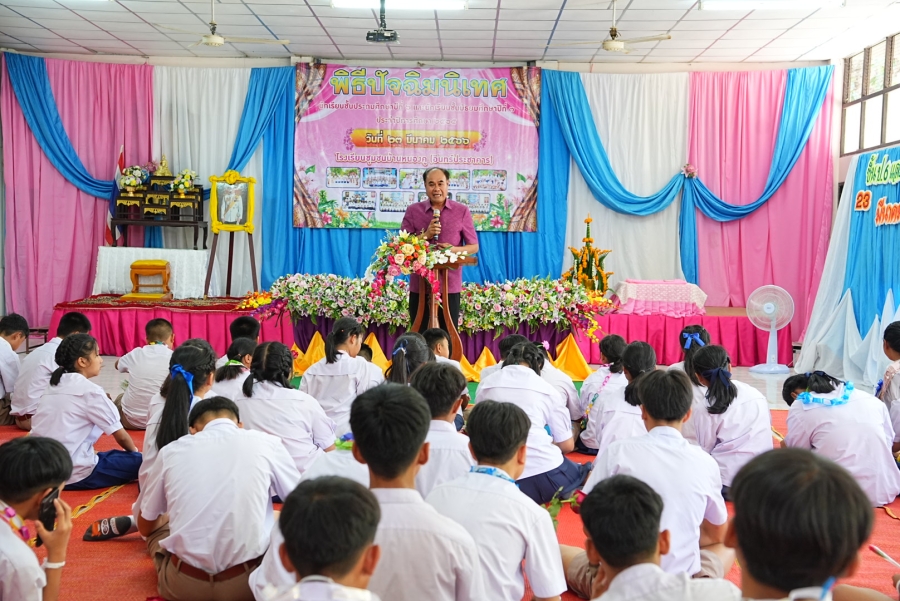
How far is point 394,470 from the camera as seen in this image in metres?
1.89

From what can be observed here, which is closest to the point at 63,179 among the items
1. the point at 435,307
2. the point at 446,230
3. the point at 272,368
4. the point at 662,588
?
the point at 446,230

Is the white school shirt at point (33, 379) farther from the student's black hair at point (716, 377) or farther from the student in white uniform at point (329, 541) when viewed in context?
the student in white uniform at point (329, 541)

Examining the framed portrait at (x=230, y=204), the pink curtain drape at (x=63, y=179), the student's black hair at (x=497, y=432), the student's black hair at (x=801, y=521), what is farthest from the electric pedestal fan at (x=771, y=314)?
the pink curtain drape at (x=63, y=179)

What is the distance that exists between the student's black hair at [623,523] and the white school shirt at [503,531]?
311 mm

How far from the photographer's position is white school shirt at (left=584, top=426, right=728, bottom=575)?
2.38 meters

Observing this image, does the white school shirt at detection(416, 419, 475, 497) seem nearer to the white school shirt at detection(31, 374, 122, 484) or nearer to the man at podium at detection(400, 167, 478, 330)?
the white school shirt at detection(31, 374, 122, 484)

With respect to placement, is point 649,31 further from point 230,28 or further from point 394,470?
point 394,470

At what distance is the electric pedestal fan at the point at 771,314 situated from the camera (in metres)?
7.39

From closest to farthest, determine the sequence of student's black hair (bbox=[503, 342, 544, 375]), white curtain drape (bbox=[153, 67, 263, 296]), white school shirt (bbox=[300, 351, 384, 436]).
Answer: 1. student's black hair (bbox=[503, 342, 544, 375])
2. white school shirt (bbox=[300, 351, 384, 436])
3. white curtain drape (bbox=[153, 67, 263, 296])

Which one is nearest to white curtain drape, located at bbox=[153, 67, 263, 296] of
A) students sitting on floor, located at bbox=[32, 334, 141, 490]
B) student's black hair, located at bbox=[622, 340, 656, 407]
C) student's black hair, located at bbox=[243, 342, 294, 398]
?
students sitting on floor, located at bbox=[32, 334, 141, 490]

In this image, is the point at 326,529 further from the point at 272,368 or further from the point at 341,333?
the point at 341,333

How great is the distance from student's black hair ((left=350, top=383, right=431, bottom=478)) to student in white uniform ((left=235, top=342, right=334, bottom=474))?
4.92 ft

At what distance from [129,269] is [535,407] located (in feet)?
22.9

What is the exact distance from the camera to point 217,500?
2.43 meters
